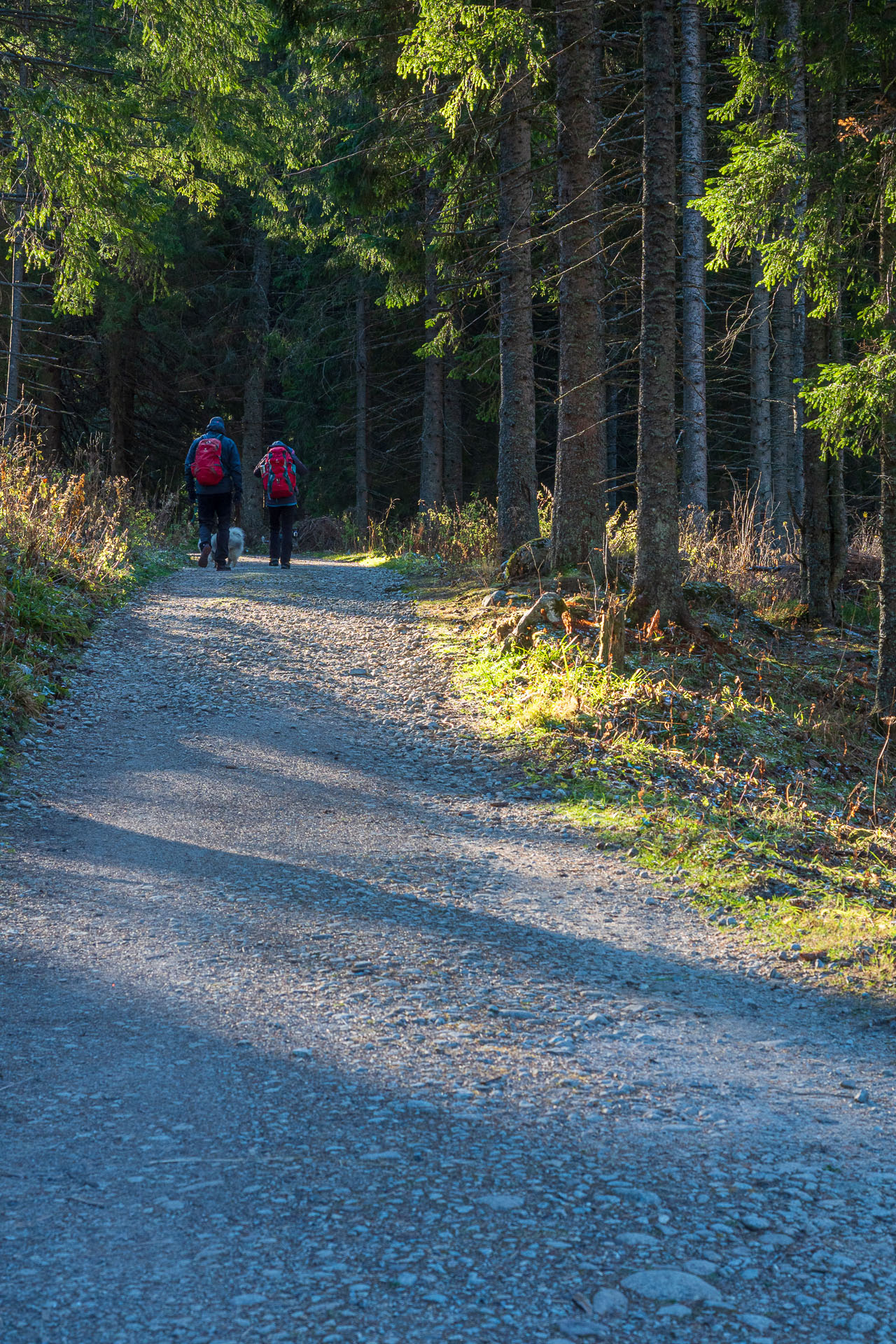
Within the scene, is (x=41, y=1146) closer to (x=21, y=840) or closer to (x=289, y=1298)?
(x=289, y=1298)

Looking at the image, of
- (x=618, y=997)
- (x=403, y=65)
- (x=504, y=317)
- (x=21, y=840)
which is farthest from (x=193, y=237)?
(x=618, y=997)

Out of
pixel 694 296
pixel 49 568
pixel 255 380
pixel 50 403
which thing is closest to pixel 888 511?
pixel 694 296

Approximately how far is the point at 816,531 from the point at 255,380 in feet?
77.0

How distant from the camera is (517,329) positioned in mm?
12555

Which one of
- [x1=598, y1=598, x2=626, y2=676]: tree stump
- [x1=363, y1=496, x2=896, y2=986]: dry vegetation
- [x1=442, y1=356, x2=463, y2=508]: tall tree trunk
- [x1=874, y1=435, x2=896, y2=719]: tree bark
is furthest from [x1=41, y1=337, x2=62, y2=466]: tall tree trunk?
[x1=874, y1=435, x2=896, y2=719]: tree bark

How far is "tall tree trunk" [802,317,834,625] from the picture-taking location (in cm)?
1181

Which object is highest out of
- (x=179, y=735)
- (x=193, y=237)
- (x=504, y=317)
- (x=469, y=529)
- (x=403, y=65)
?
(x=193, y=237)

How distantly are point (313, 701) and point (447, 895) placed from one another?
3991mm

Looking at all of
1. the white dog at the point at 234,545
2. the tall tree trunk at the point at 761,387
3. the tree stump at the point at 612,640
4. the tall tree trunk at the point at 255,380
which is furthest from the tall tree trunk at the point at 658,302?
the tall tree trunk at the point at 255,380

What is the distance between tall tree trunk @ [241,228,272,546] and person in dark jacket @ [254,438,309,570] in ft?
43.1

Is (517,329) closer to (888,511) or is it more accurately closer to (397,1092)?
(888,511)

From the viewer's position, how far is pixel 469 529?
647 inches

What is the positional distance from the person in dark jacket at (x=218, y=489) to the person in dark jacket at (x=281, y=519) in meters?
0.50

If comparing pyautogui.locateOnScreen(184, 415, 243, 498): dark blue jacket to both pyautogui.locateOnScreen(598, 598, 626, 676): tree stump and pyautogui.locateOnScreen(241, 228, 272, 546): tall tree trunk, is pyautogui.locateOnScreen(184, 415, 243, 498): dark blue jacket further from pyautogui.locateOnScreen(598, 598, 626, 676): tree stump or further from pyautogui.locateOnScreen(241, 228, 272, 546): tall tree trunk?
pyautogui.locateOnScreen(241, 228, 272, 546): tall tree trunk
